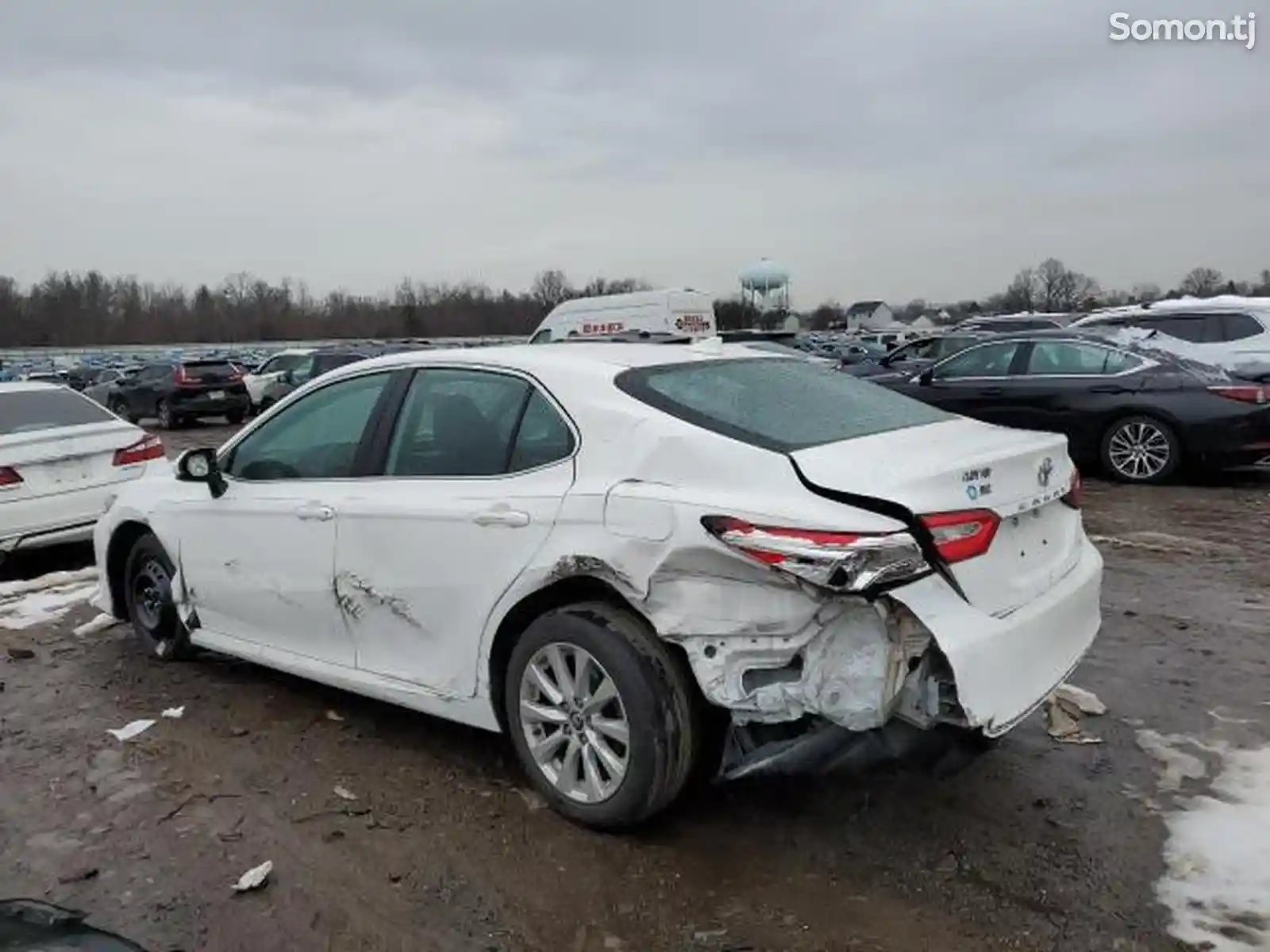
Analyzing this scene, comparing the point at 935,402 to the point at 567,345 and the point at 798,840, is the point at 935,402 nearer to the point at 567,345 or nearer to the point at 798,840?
the point at 567,345

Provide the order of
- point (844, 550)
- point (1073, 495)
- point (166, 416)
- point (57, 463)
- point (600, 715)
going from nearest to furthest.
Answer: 1. point (844, 550)
2. point (600, 715)
3. point (1073, 495)
4. point (57, 463)
5. point (166, 416)

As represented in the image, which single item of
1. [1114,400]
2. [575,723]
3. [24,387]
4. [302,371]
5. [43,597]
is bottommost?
[43,597]

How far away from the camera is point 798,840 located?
3.45 m

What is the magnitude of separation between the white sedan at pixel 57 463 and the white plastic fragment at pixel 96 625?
128 centimetres

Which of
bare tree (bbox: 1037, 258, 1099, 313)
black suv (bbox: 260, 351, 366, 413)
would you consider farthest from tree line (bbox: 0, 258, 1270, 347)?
black suv (bbox: 260, 351, 366, 413)

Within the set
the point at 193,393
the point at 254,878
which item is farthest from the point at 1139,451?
the point at 193,393

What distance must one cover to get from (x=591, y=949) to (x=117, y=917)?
1.38 m

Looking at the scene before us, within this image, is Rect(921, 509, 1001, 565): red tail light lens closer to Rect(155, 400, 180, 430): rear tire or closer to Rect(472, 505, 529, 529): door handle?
Rect(472, 505, 529, 529): door handle

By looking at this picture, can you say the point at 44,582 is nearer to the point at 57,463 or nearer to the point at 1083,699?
the point at 57,463

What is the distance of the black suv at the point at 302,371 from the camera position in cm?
2464

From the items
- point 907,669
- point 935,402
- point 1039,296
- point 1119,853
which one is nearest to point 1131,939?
point 1119,853

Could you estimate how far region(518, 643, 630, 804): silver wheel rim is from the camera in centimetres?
338

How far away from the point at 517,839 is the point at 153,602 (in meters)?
2.83

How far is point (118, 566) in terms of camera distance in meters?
5.59
